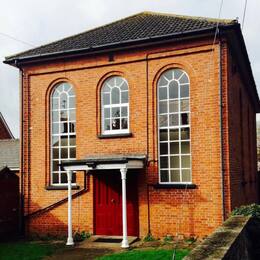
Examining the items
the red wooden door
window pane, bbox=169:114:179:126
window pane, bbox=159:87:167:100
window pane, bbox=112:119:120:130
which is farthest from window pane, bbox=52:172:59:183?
window pane, bbox=159:87:167:100

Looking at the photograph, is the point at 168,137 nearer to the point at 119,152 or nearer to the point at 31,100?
the point at 119,152

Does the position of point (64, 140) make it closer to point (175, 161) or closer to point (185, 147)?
point (175, 161)

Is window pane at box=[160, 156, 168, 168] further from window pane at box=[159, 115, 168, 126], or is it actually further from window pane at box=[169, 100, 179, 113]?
window pane at box=[169, 100, 179, 113]

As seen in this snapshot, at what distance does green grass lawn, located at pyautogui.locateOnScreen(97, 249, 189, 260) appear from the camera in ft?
35.3

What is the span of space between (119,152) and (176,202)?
2627mm

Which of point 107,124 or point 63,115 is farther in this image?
point 63,115

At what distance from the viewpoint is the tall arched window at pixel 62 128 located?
1554cm

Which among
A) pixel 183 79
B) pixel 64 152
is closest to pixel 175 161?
pixel 183 79

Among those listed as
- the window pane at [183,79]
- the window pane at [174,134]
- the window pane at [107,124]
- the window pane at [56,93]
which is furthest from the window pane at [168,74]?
the window pane at [56,93]

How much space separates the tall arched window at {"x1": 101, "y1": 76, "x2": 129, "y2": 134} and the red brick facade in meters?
0.26

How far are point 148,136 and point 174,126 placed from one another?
3.10 ft

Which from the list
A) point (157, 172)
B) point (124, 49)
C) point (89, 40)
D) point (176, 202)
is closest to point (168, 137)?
point (157, 172)

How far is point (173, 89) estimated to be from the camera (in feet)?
46.9

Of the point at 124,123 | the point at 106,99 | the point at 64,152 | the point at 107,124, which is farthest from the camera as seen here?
the point at 64,152
